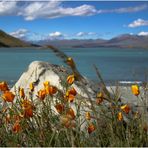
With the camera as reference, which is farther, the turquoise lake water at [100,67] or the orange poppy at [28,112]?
the turquoise lake water at [100,67]

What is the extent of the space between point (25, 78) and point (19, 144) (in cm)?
465

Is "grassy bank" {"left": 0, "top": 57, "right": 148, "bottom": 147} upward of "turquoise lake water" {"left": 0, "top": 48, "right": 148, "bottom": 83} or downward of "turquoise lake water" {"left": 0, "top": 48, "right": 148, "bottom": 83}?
upward

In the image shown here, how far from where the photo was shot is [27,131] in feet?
12.7

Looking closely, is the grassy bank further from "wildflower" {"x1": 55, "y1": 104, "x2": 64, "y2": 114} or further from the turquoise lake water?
the turquoise lake water

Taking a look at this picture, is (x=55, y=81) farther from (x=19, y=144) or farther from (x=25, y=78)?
(x=19, y=144)

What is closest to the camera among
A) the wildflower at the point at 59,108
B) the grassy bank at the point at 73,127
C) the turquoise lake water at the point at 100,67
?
the grassy bank at the point at 73,127

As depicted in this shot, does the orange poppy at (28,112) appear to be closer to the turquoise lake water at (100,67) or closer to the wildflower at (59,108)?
the wildflower at (59,108)

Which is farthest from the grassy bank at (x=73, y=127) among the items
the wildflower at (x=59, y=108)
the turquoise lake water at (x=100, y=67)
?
the turquoise lake water at (x=100, y=67)

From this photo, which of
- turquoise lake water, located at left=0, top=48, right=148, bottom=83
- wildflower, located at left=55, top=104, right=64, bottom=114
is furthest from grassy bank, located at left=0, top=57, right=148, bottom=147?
turquoise lake water, located at left=0, top=48, right=148, bottom=83

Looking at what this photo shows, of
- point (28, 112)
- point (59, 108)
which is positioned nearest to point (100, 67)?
point (59, 108)

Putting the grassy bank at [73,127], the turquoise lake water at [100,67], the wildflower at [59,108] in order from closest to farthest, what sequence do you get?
the grassy bank at [73,127] < the wildflower at [59,108] < the turquoise lake water at [100,67]

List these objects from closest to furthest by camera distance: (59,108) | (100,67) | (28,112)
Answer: (28,112) < (59,108) < (100,67)

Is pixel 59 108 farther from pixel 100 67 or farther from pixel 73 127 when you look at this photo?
pixel 100 67

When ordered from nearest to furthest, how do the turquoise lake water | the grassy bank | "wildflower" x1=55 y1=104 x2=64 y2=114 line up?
the grassy bank, "wildflower" x1=55 y1=104 x2=64 y2=114, the turquoise lake water
